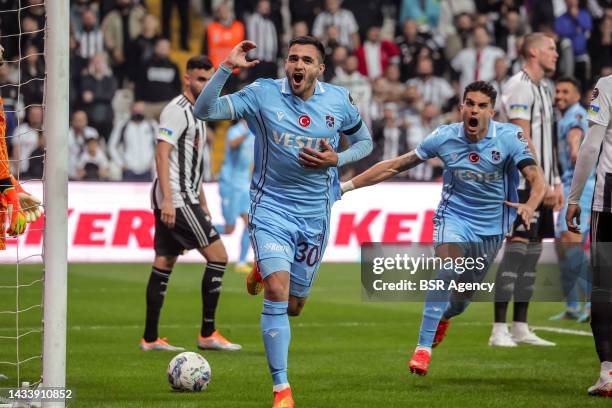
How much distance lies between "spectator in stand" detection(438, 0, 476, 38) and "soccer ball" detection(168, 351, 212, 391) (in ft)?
54.9

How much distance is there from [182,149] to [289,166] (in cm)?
299

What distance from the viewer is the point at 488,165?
362 inches

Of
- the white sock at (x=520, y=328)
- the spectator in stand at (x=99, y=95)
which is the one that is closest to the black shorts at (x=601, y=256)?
the white sock at (x=520, y=328)

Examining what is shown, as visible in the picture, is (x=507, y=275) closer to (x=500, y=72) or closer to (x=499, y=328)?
(x=499, y=328)

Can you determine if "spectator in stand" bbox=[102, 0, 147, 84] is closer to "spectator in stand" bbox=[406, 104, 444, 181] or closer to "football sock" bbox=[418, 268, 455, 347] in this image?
"spectator in stand" bbox=[406, 104, 444, 181]

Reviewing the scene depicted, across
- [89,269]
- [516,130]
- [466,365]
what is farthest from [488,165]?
[89,269]

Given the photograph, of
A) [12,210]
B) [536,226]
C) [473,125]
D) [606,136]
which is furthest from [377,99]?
[12,210]

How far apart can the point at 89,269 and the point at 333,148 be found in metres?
10.4

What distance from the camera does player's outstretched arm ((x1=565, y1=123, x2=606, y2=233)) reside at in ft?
26.0

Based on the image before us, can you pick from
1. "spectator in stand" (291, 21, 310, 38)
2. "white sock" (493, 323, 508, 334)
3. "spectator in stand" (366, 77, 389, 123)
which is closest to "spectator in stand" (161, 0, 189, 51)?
"spectator in stand" (291, 21, 310, 38)

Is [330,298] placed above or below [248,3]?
below

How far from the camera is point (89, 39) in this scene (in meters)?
21.8

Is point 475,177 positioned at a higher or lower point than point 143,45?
lower

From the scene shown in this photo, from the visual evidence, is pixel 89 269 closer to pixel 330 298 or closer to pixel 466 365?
pixel 330 298
